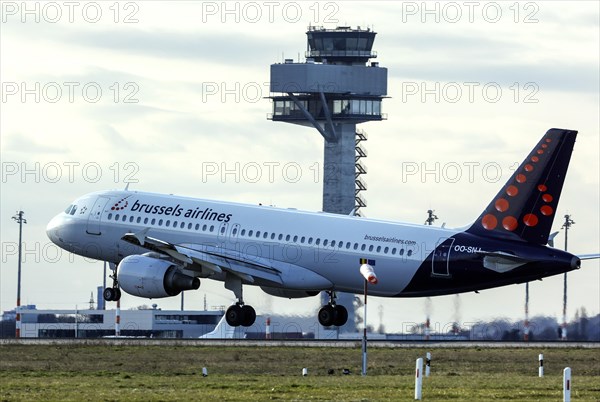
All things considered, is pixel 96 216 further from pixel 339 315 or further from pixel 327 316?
pixel 339 315

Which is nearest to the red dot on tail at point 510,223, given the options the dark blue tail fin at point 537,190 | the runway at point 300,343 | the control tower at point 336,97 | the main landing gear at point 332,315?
the dark blue tail fin at point 537,190

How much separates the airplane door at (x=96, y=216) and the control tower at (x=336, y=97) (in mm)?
62927

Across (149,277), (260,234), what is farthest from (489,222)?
(149,277)

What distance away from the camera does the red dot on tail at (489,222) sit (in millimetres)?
66125

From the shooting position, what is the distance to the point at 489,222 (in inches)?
2608

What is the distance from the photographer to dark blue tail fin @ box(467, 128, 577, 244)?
64938 millimetres

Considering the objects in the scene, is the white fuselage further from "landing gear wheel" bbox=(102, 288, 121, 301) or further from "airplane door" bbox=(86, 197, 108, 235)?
"landing gear wheel" bbox=(102, 288, 121, 301)

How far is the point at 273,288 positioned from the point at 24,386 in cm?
2952

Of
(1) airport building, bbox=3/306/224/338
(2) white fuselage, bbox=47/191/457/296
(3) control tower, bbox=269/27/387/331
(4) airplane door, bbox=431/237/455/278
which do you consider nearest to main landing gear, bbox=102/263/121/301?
(2) white fuselage, bbox=47/191/457/296

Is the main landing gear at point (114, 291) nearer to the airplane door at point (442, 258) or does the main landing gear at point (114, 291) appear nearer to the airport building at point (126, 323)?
the airplane door at point (442, 258)

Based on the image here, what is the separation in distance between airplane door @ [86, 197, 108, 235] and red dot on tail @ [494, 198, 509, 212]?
1988 centimetres

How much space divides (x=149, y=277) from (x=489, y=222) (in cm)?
1562

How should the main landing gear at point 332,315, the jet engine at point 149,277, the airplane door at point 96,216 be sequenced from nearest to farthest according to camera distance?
the jet engine at point 149,277 < the main landing gear at point 332,315 < the airplane door at point 96,216

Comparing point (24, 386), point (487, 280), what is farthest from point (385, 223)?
point (24, 386)
